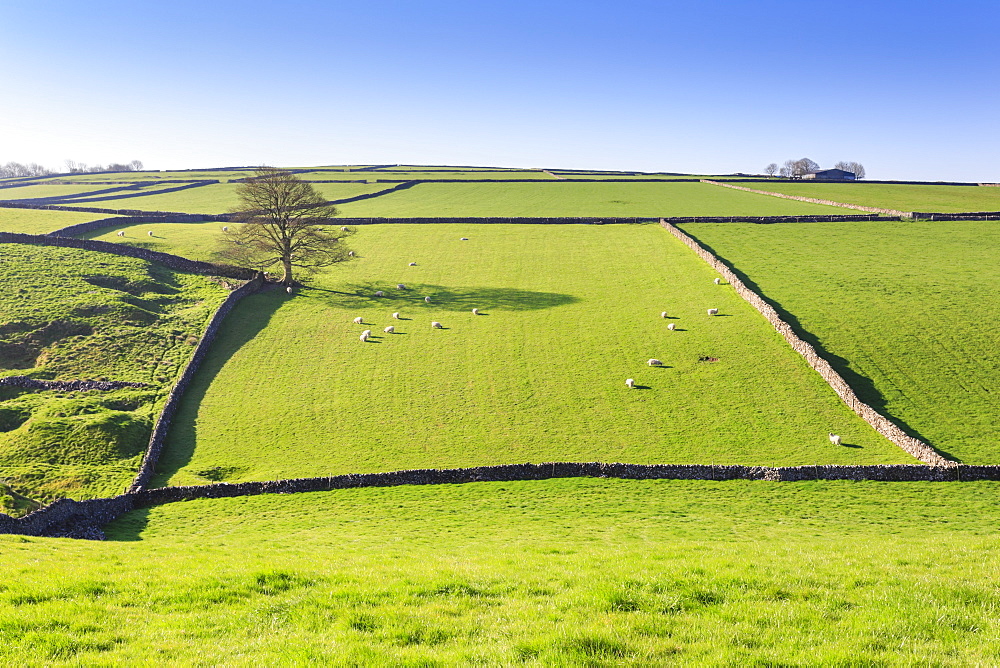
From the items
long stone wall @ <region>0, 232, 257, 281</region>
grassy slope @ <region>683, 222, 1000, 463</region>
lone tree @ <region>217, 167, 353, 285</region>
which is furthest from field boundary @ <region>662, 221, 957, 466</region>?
long stone wall @ <region>0, 232, 257, 281</region>

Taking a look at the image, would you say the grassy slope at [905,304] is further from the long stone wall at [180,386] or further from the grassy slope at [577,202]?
the long stone wall at [180,386]

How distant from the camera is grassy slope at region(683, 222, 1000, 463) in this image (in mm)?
33438

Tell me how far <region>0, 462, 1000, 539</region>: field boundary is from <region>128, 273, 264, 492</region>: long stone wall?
2.28 meters

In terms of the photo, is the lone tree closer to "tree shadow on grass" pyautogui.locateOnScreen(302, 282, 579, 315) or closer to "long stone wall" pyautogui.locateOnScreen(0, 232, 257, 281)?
"long stone wall" pyautogui.locateOnScreen(0, 232, 257, 281)

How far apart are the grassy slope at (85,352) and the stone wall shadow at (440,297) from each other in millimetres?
10545

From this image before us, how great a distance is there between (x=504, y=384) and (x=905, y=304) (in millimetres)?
32218

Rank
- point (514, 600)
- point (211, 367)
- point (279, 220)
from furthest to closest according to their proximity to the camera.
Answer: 1. point (279, 220)
2. point (211, 367)
3. point (514, 600)

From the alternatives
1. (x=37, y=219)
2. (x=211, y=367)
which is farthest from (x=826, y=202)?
(x=37, y=219)

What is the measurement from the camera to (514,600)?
10.9 m

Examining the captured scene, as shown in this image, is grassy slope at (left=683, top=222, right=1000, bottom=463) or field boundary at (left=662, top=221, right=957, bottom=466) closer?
field boundary at (left=662, top=221, right=957, bottom=466)

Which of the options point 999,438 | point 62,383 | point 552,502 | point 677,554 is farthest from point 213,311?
point 999,438

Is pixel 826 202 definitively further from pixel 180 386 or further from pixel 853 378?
pixel 180 386

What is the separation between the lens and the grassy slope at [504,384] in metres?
30.8

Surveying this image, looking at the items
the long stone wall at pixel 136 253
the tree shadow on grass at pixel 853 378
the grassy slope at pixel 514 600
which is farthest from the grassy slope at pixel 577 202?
the grassy slope at pixel 514 600
